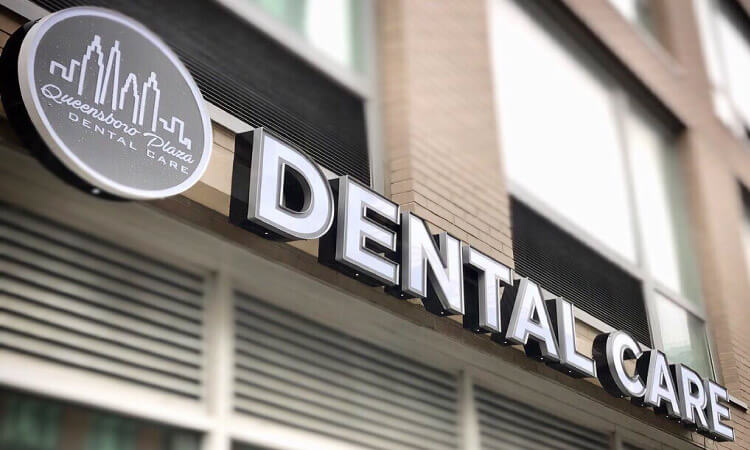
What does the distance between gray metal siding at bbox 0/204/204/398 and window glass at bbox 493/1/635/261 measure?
3.73 meters

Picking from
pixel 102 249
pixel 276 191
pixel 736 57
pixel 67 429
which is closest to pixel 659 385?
pixel 276 191

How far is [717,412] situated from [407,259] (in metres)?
3.79

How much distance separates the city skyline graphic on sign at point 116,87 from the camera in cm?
363

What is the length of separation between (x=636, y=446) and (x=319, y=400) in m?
3.46

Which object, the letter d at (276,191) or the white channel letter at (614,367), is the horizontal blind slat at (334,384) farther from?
the white channel letter at (614,367)

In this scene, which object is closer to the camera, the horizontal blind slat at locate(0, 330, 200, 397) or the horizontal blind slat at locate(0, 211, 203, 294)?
the horizontal blind slat at locate(0, 330, 200, 397)

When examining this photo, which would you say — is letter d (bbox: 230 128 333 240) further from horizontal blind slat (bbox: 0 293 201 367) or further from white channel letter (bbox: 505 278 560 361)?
white channel letter (bbox: 505 278 560 361)

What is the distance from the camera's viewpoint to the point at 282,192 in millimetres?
4246

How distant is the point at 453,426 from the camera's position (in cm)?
538

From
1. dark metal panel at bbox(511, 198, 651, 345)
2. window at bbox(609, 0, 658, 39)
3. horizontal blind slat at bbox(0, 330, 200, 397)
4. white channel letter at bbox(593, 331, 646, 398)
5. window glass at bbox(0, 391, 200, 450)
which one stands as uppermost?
window at bbox(609, 0, 658, 39)

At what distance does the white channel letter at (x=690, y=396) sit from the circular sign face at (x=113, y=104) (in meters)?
4.35

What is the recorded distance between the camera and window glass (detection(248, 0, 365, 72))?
5.99m

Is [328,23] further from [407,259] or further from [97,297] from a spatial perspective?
[97,297]

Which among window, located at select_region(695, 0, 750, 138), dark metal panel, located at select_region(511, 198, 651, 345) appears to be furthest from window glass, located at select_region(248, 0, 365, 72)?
window, located at select_region(695, 0, 750, 138)
